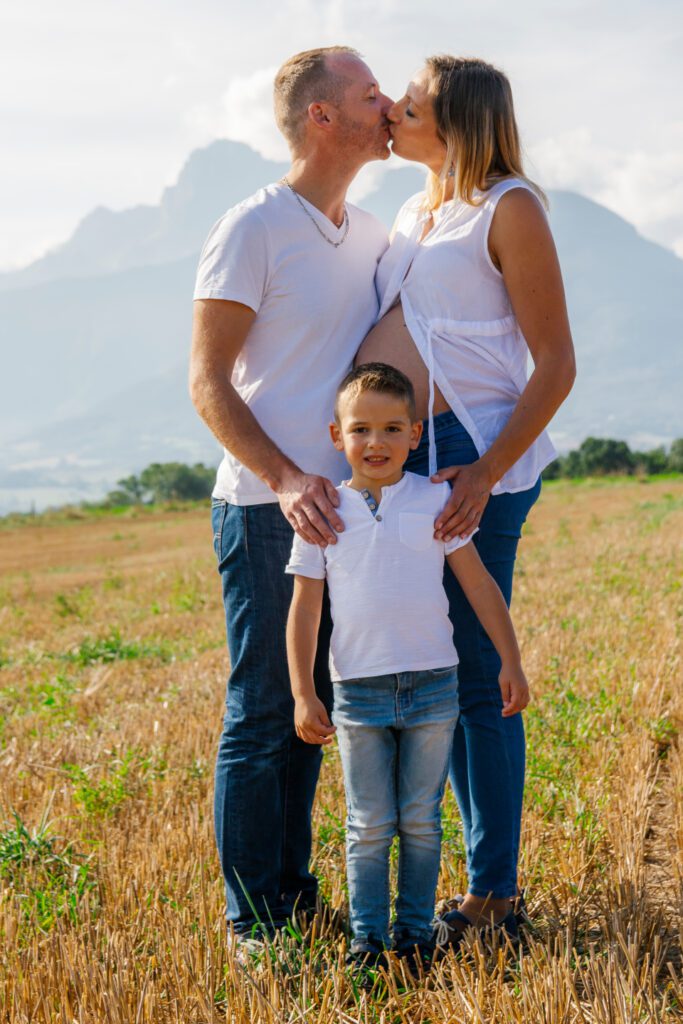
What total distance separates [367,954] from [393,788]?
0.43 meters

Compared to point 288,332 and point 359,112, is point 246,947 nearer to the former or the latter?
→ point 288,332

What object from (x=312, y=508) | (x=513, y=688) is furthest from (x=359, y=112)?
(x=513, y=688)

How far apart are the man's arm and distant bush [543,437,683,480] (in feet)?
A: 153

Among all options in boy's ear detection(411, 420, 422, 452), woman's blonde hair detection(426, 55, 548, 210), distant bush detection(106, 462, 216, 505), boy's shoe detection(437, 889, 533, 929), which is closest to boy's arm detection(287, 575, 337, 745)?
boy's ear detection(411, 420, 422, 452)

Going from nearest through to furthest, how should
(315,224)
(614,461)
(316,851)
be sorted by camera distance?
1. (315,224)
2. (316,851)
3. (614,461)

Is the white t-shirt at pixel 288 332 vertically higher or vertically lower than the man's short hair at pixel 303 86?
lower

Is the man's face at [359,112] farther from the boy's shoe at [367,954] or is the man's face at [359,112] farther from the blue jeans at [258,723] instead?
the boy's shoe at [367,954]

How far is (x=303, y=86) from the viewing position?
331cm

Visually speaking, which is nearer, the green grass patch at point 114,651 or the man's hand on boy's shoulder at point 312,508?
the man's hand on boy's shoulder at point 312,508

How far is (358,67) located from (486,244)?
0.81 metres

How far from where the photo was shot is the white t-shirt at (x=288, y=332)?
10.3 feet

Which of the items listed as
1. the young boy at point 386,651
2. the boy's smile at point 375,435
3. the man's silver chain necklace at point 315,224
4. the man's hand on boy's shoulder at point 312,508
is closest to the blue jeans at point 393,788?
the young boy at point 386,651

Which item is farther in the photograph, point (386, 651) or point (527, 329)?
point (527, 329)

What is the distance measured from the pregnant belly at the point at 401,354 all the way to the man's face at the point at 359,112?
1.71 feet
